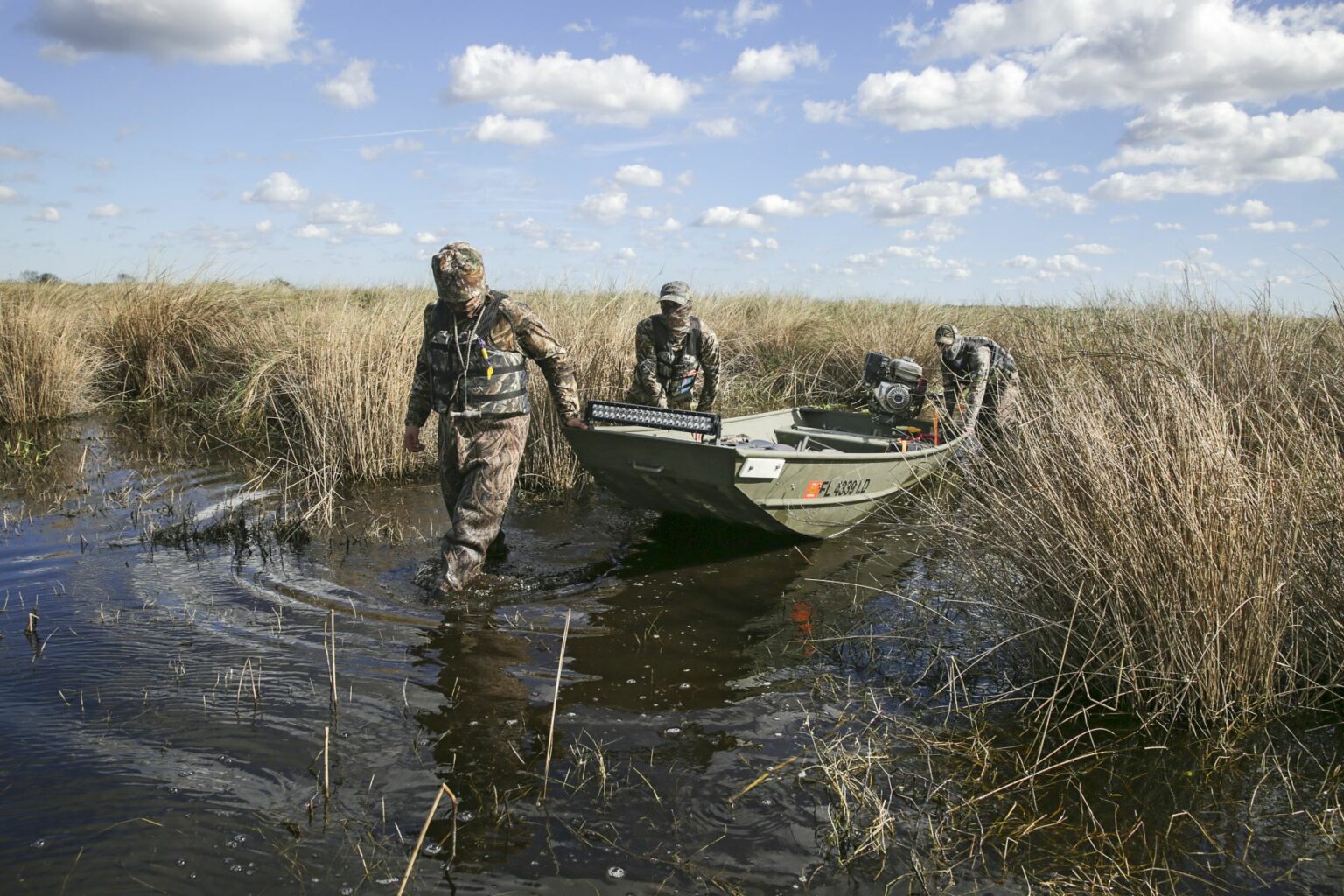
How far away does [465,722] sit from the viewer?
386cm

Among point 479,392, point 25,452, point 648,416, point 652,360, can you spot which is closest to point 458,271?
point 479,392

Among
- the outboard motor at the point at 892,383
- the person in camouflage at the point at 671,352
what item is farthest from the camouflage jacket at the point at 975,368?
the person in camouflage at the point at 671,352

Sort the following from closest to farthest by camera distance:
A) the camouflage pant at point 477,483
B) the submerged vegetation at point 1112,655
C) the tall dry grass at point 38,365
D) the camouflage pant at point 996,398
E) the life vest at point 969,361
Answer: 1. the submerged vegetation at point 1112,655
2. the camouflage pant at point 477,483
3. the camouflage pant at point 996,398
4. the life vest at point 969,361
5. the tall dry grass at point 38,365

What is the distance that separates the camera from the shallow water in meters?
2.92

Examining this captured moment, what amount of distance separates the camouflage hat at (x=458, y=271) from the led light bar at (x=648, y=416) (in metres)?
1.03

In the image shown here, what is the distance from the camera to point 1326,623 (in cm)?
381

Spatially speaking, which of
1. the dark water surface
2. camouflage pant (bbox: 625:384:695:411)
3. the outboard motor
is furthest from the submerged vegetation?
camouflage pant (bbox: 625:384:695:411)

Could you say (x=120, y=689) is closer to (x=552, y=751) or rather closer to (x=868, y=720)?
(x=552, y=751)

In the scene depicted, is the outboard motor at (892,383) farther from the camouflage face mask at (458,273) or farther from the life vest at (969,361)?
the camouflage face mask at (458,273)

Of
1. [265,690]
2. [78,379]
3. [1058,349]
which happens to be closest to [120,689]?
[265,690]

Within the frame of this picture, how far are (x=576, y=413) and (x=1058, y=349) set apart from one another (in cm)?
525

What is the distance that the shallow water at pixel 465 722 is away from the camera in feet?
9.59

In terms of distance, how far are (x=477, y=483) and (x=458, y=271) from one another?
1177 mm

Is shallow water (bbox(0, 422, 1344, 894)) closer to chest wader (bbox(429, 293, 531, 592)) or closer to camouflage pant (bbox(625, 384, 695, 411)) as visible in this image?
chest wader (bbox(429, 293, 531, 592))
